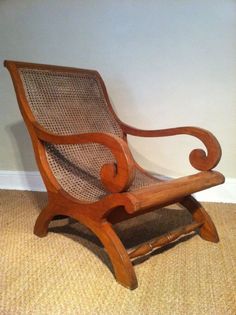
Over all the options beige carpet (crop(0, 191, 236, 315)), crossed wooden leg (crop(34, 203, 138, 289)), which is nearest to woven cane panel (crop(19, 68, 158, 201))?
crossed wooden leg (crop(34, 203, 138, 289))

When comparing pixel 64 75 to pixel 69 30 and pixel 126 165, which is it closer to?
pixel 69 30

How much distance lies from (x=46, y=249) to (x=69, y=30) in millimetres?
1146

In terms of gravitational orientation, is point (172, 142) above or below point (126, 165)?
below

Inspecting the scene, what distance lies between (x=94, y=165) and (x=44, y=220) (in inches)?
11.1

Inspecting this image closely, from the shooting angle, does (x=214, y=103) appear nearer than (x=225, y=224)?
No

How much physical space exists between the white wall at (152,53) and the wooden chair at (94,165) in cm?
30

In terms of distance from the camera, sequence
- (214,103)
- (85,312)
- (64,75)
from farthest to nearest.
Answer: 1. (214,103)
2. (64,75)
3. (85,312)

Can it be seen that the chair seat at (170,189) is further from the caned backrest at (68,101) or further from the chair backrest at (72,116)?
the caned backrest at (68,101)

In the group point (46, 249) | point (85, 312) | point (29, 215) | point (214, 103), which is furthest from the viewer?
point (214, 103)

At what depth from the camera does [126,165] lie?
32.8 inches

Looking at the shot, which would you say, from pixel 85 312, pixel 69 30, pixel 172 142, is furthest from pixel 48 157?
pixel 69 30

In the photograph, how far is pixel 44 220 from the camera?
121 cm

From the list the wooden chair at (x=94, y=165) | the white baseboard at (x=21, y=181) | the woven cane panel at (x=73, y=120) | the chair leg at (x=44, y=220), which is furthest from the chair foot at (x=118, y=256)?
the white baseboard at (x=21, y=181)

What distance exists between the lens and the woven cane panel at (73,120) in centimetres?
116
